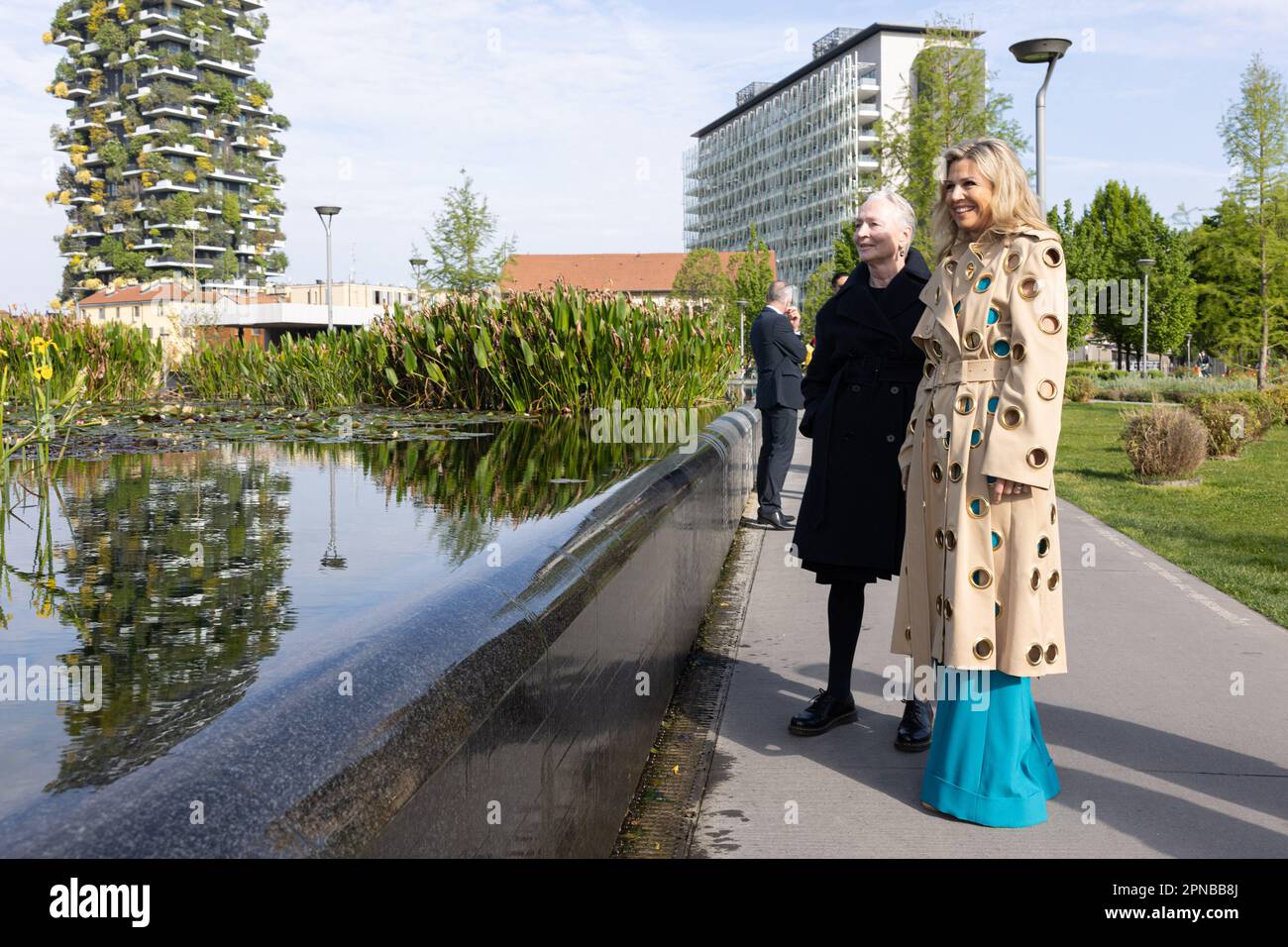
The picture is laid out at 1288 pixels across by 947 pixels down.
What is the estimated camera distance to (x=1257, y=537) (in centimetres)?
1005

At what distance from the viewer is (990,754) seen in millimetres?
3846

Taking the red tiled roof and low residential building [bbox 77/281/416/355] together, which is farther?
the red tiled roof

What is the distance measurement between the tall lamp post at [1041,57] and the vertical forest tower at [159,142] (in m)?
114

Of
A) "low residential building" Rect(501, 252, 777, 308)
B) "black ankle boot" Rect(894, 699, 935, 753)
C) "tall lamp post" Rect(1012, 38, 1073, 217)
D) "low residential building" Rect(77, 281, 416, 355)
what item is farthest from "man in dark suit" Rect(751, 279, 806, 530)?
"low residential building" Rect(501, 252, 777, 308)

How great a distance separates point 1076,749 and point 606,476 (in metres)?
2.09

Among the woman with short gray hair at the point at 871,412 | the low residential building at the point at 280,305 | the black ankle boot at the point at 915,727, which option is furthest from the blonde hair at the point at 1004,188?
the low residential building at the point at 280,305

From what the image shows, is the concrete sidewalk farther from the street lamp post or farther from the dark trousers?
the street lamp post

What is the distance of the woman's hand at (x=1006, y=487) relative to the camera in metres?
3.72

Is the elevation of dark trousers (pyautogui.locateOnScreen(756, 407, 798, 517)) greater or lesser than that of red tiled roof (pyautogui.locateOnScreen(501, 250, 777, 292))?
lesser

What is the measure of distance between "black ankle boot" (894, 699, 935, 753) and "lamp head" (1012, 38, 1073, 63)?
14442 millimetres

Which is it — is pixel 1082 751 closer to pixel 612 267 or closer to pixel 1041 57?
pixel 1041 57

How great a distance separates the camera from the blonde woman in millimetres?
3707
